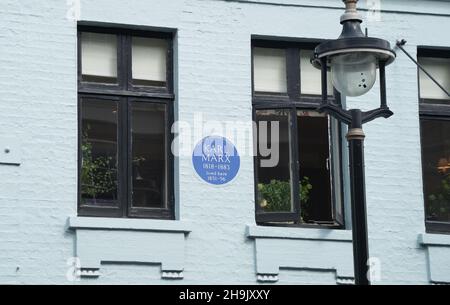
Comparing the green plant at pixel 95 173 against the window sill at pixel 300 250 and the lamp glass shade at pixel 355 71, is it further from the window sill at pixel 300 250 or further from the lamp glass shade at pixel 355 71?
the lamp glass shade at pixel 355 71

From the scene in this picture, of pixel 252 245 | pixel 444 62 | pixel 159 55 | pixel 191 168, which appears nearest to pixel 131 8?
pixel 159 55

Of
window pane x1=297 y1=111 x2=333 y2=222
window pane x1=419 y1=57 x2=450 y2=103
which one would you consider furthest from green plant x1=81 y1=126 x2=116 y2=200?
window pane x1=419 y1=57 x2=450 y2=103

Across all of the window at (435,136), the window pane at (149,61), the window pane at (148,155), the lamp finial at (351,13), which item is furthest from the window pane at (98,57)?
the lamp finial at (351,13)

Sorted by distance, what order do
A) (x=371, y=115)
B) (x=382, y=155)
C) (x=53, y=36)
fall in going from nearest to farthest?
(x=371, y=115), (x=53, y=36), (x=382, y=155)

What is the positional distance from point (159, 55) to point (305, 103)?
1804mm

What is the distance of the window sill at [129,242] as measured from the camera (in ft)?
40.4

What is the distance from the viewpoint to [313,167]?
13656 millimetres

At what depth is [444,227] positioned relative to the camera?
13.8 meters

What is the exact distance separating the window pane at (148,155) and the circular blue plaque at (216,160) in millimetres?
427

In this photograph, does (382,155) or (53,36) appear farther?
(382,155)

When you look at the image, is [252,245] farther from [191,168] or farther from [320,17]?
[320,17]

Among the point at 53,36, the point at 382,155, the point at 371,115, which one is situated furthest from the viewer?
the point at 382,155

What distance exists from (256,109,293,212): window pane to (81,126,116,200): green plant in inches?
68.2

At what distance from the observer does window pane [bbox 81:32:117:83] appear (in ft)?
42.8
